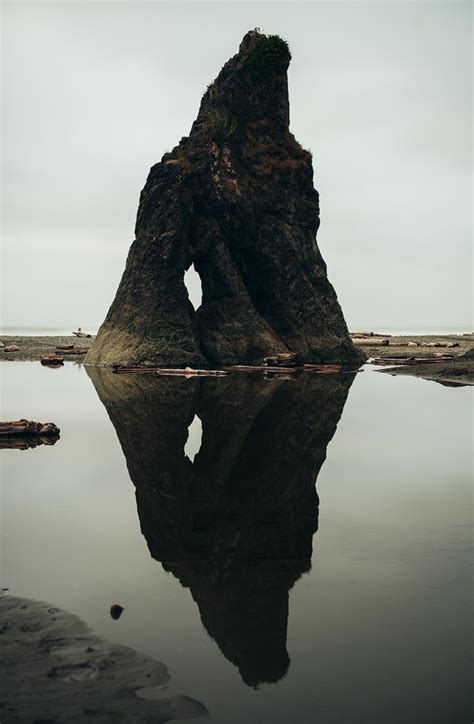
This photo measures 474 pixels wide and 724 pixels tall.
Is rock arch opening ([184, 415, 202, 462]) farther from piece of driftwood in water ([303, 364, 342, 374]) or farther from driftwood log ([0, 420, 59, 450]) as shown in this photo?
piece of driftwood in water ([303, 364, 342, 374])

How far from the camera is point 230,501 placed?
959 centimetres

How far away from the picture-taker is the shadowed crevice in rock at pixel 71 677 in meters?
4.27

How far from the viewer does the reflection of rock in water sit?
5625 millimetres

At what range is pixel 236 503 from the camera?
948cm

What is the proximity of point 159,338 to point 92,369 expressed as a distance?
4.58 m

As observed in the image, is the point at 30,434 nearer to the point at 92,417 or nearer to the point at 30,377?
the point at 92,417

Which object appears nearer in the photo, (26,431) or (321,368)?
(26,431)

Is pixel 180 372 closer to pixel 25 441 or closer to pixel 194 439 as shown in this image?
pixel 25 441

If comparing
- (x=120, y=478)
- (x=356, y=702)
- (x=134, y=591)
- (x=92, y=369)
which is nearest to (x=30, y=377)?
(x=92, y=369)

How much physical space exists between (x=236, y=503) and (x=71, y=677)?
4891mm

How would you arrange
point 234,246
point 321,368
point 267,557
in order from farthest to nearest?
1. point 234,246
2. point 321,368
3. point 267,557

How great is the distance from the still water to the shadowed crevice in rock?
0.17 metres

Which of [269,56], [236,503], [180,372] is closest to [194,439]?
[236,503]

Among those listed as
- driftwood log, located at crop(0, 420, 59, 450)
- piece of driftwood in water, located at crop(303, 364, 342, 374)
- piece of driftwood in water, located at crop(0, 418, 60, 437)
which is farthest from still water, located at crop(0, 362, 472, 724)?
piece of driftwood in water, located at crop(303, 364, 342, 374)
